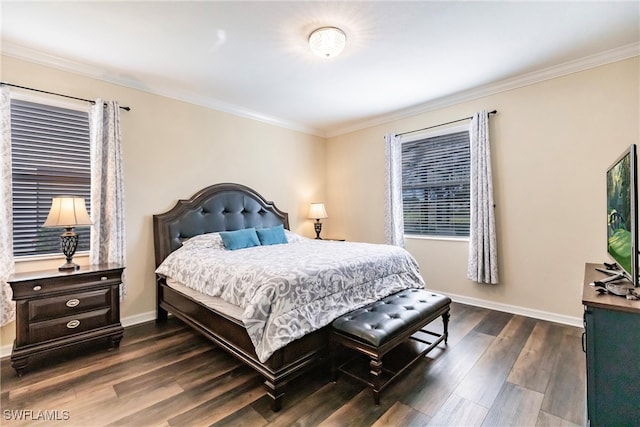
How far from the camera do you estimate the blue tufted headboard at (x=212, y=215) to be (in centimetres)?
330

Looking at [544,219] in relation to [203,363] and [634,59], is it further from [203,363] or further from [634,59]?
[203,363]

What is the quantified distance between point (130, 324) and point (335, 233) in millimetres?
3274

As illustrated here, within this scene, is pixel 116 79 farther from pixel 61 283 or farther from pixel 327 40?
pixel 327 40

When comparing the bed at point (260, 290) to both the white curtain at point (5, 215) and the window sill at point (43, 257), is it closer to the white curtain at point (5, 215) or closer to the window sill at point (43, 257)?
the window sill at point (43, 257)

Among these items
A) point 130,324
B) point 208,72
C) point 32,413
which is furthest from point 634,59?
point 130,324

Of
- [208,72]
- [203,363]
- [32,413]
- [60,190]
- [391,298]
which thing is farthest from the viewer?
[208,72]

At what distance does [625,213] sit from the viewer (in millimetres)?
1500

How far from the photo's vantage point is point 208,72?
9.91 feet

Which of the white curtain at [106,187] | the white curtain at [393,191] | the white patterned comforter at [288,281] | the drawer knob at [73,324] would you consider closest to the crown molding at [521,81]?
the white curtain at [393,191]

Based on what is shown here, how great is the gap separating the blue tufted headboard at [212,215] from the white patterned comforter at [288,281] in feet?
1.03

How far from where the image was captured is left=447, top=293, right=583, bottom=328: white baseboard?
295cm

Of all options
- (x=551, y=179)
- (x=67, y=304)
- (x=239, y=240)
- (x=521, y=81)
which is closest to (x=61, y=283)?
(x=67, y=304)

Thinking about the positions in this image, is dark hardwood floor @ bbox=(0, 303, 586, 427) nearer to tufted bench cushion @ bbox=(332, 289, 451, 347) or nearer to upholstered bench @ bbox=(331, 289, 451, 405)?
upholstered bench @ bbox=(331, 289, 451, 405)

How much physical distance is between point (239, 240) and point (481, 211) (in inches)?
112
